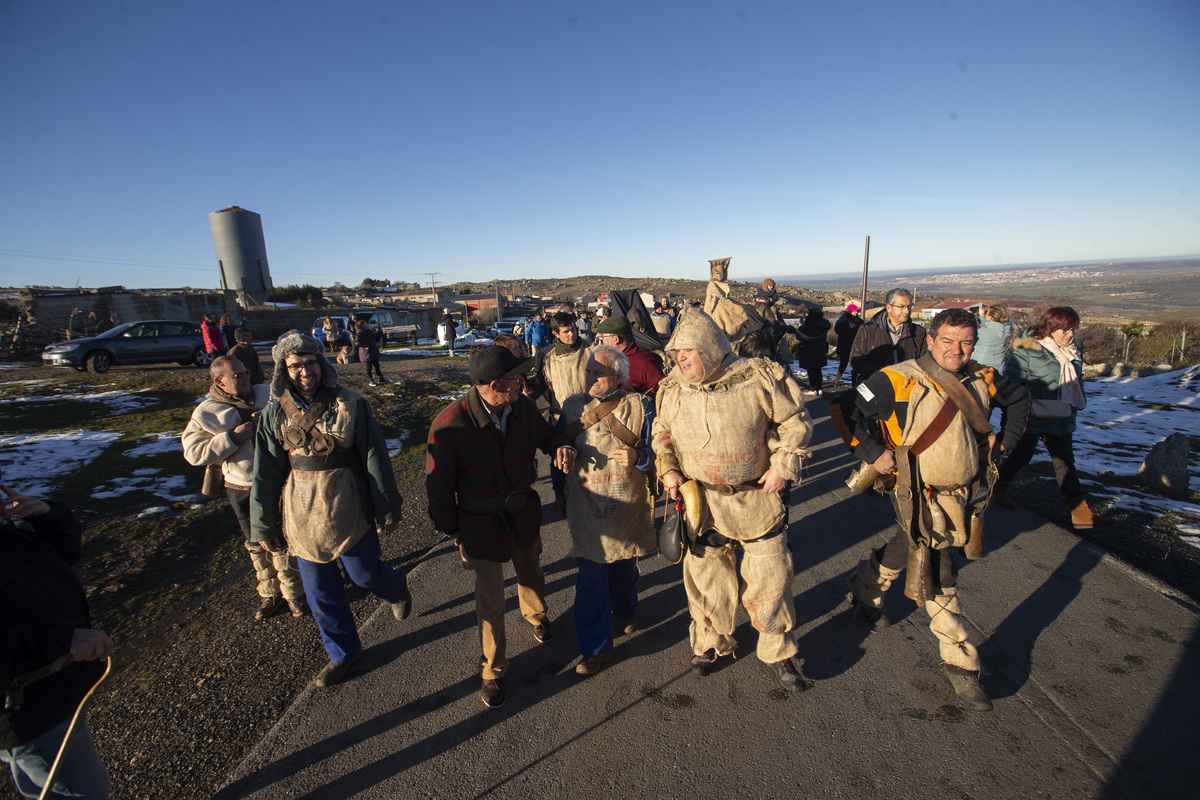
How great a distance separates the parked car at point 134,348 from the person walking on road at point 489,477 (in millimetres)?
14520

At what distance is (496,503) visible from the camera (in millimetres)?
2748

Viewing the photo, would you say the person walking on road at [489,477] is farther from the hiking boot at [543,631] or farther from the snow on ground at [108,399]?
the snow on ground at [108,399]

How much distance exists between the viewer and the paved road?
2.25 meters

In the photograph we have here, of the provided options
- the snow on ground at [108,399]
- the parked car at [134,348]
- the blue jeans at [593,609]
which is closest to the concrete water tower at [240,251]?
the parked car at [134,348]

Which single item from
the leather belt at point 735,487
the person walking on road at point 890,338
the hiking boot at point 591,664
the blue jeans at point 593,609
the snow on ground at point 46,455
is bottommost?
the hiking boot at point 591,664

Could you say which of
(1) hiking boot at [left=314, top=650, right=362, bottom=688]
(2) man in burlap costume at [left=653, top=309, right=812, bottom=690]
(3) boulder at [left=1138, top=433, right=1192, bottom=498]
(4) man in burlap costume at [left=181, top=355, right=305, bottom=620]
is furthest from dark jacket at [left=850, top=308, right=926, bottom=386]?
(4) man in burlap costume at [left=181, top=355, right=305, bottom=620]

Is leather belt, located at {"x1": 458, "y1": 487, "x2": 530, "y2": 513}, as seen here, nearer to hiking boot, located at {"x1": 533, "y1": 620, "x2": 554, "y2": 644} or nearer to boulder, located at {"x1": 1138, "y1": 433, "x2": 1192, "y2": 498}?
hiking boot, located at {"x1": 533, "y1": 620, "x2": 554, "y2": 644}

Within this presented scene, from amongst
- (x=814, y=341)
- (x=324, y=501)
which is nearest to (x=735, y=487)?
(x=324, y=501)

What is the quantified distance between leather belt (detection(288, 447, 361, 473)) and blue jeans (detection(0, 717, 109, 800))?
1312 mm

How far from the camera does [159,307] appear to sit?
92.0 ft

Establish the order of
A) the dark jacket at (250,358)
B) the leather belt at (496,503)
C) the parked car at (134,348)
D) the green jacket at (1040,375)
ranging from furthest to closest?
the parked car at (134,348) < the dark jacket at (250,358) < the green jacket at (1040,375) < the leather belt at (496,503)

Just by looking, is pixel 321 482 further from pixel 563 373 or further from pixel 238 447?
pixel 563 373

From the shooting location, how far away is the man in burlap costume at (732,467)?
2.56 meters

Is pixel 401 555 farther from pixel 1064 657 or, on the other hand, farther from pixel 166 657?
pixel 1064 657
